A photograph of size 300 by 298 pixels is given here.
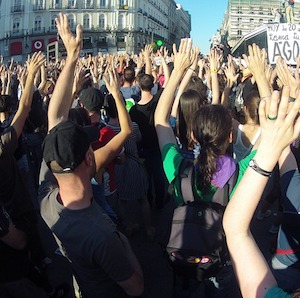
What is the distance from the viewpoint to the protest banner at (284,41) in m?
6.26

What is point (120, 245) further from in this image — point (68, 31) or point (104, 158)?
point (68, 31)

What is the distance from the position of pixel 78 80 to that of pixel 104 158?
146cm

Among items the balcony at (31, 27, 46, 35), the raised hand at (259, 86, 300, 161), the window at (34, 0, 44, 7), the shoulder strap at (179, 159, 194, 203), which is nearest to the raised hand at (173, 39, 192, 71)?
the shoulder strap at (179, 159, 194, 203)

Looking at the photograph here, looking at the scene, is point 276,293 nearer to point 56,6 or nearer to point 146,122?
point 146,122

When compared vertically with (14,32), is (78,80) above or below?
below

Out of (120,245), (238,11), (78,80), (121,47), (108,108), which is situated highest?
(238,11)

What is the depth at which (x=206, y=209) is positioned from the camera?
2.05m

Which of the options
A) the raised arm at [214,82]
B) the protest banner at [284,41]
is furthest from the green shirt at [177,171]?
the protest banner at [284,41]

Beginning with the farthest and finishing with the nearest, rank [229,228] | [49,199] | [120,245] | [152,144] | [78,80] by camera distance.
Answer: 1. [152,144]
2. [78,80]
3. [49,199]
4. [120,245]
5. [229,228]

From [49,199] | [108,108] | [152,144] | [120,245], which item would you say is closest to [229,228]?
[120,245]

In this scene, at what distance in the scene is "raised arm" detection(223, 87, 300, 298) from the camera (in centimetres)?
126

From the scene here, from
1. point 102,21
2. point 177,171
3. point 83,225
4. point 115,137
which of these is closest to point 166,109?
point 115,137

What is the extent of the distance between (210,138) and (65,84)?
1083 millimetres

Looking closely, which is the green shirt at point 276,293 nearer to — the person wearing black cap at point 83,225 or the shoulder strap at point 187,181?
the person wearing black cap at point 83,225
